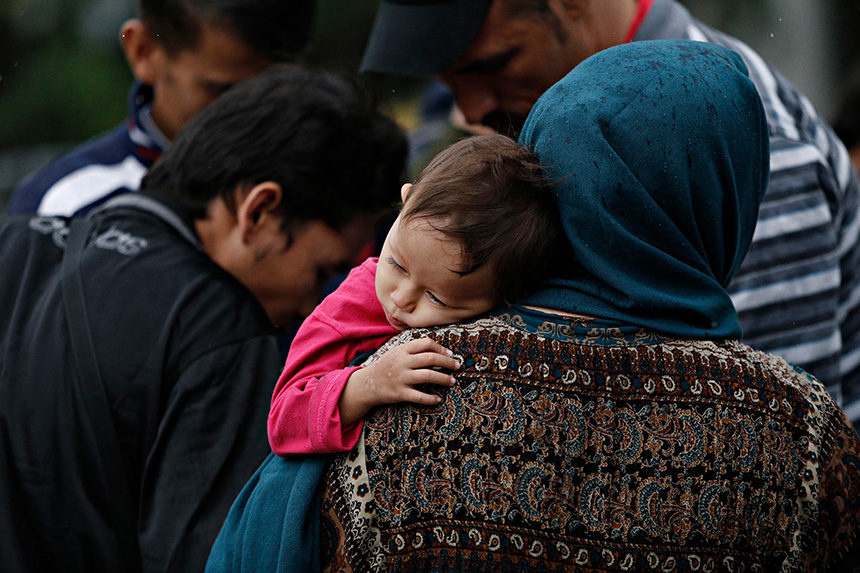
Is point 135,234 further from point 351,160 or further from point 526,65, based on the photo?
point 526,65

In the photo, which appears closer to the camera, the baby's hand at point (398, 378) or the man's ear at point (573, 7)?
the baby's hand at point (398, 378)

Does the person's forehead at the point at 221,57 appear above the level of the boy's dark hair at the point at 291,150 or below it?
below

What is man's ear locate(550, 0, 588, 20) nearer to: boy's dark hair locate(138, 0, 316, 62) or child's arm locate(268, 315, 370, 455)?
boy's dark hair locate(138, 0, 316, 62)

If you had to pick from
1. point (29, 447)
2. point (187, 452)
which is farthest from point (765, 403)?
point (29, 447)

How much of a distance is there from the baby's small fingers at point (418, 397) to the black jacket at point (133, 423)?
74cm

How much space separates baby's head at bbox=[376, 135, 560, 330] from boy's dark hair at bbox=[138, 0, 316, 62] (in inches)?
95.8

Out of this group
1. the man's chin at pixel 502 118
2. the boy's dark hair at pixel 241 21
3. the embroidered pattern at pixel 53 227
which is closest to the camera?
the embroidered pattern at pixel 53 227

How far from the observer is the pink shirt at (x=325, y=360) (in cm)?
174

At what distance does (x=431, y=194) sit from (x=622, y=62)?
45cm

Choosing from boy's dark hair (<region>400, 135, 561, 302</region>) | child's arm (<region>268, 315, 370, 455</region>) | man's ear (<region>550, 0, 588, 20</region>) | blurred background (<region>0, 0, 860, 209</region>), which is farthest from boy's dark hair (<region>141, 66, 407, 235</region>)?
blurred background (<region>0, 0, 860, 209</region>)

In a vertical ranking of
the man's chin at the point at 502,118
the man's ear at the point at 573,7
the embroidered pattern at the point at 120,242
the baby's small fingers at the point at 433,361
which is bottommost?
the man's chin at the point at 502,118

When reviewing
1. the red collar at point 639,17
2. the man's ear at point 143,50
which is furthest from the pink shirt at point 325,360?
the man's ear at point 143,50

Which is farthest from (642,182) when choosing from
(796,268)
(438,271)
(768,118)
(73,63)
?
(73,63)

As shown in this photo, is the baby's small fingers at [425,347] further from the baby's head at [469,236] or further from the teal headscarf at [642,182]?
the teal headscarf at [642,182]
